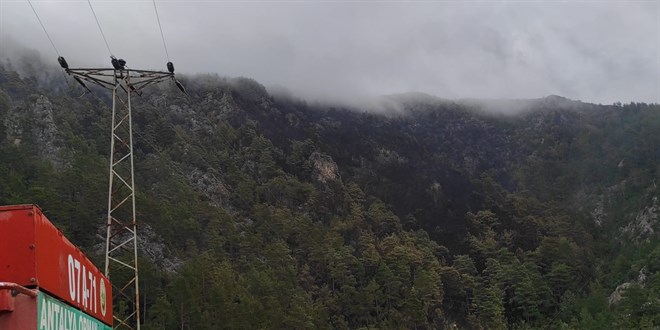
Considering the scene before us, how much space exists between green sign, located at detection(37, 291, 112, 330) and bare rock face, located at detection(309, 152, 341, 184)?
100108 millimetres

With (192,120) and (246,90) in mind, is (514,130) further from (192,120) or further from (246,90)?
(192,120)

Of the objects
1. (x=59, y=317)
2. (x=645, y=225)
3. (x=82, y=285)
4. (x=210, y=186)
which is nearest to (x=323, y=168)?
(x=210, y=186)

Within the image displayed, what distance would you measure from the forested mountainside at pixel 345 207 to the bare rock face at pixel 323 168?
0.31 metres

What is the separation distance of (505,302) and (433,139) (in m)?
72.2

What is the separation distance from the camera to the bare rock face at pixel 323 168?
4286 inches

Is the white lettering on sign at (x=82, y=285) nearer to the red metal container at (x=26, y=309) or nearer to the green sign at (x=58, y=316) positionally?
the green sign at (x=58, y=316)

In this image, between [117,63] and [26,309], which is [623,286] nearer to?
[117,63]

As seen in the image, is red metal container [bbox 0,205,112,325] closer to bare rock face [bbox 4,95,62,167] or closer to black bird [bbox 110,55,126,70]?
black bird [bbox 110,55,126,70]

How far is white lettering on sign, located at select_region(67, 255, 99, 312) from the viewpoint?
7516 mm

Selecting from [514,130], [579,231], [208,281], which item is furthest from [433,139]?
[208,281]

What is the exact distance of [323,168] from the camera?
111 meters

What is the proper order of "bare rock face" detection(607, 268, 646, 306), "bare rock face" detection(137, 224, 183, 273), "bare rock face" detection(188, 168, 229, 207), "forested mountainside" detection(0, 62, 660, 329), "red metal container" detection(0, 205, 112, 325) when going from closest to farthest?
"red metal container" detection(0, 205, 112, 325) < "forested mountainside" detection(0, 62, 660, 329) < "bare rock face" detection(137, 224, 183, 273) < "bare rock face" detection(607, 268, 646, 306) < "bare rock face" detection(188, 168, 229, 207)

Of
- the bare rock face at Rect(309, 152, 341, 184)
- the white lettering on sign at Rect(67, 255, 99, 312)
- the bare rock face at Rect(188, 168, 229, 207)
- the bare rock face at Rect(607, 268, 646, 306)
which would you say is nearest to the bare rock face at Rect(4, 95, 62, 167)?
the bare rock face at Rect(188, 168, 229, 207)

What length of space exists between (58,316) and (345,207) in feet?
319
